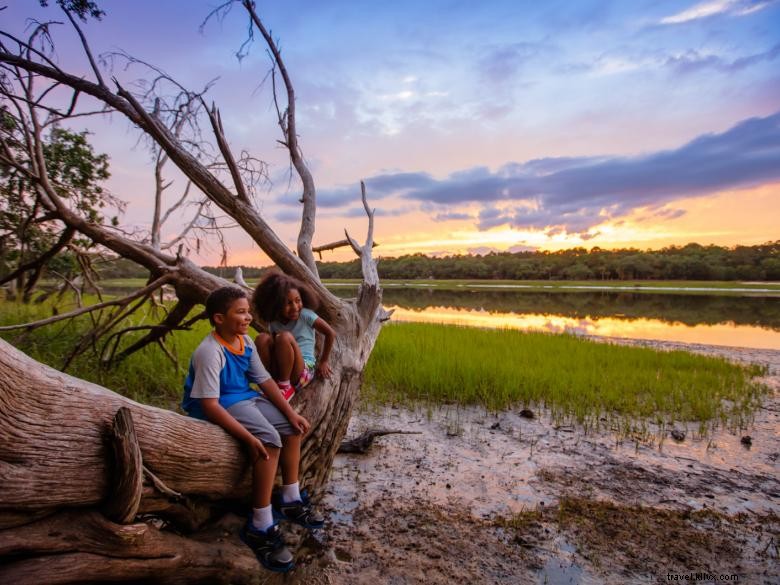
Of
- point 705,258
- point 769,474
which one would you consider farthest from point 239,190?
point 705,258

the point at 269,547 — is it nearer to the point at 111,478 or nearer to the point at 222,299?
the point at 111,478

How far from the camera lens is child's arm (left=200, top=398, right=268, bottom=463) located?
2.30 meters

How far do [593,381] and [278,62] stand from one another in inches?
227

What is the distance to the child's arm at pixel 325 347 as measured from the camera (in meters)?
3.36

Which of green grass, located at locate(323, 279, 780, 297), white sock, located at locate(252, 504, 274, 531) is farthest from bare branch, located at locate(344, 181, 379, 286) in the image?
green grass, located at locate(323, 279, 780, 297)

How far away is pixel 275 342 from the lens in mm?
3070

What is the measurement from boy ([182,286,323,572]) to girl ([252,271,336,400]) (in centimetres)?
43

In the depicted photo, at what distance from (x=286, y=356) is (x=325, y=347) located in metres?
0.50

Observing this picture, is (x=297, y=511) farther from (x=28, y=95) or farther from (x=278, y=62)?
(x=28, y=95)

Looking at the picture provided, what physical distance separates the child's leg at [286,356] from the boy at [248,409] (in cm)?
41

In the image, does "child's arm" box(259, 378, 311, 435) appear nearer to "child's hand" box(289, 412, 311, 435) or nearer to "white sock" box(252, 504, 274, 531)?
"child's hand" box(289, 412, 311, 435)

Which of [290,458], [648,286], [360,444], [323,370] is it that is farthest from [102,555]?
[648,286]

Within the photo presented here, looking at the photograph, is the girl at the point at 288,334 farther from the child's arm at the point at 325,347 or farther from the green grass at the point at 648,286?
the green grass at the point at 648,286

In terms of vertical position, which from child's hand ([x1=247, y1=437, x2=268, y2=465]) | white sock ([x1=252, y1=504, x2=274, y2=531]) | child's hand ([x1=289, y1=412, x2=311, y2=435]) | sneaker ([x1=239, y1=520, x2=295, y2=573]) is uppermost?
child's hand ([x1=289, y1=412, x2=311, y2=435])
